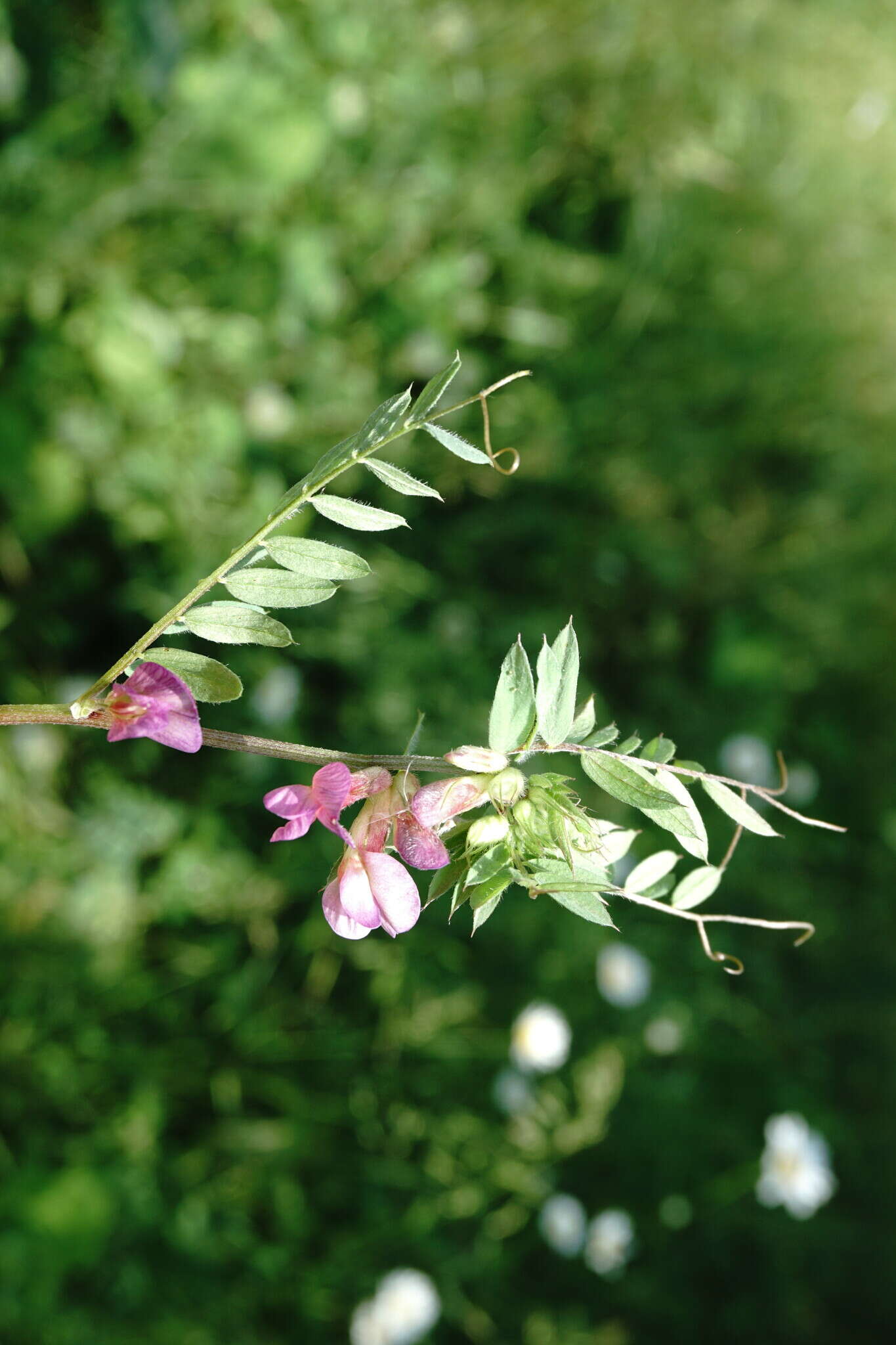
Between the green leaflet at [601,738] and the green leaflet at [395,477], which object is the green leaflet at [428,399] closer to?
the green leaflet at [395,477]

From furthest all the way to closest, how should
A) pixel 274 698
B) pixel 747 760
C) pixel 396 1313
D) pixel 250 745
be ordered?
pixel 747 760, pixel 274 698, pixel 396 1313, pixel 250 745

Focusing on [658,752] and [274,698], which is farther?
[274,698]

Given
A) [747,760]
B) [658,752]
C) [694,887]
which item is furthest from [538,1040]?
[658,752]

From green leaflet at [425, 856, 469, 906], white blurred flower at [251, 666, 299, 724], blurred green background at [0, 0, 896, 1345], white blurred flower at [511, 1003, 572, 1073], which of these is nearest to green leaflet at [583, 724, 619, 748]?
green leaflet at [425, 856, 469, 906]

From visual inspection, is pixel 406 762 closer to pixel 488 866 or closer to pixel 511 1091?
pixel 488 866

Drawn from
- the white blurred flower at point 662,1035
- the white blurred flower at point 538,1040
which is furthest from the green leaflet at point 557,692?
the white blurred flower at point 662,1035

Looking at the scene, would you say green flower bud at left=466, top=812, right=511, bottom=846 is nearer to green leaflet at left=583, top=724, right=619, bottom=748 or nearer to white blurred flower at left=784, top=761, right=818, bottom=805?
green leaflet at left=583, top=724, right=619, bottom=748

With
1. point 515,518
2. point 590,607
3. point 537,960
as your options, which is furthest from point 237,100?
point 537,960
